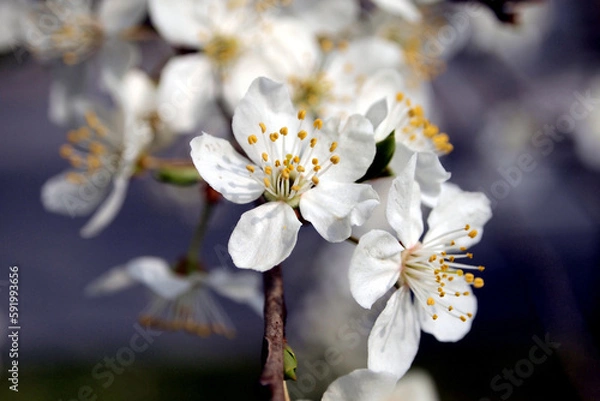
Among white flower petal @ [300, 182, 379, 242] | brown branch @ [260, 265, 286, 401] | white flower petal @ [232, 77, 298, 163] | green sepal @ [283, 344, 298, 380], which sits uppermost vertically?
white flower petal @ [232, 77, 298, 163]

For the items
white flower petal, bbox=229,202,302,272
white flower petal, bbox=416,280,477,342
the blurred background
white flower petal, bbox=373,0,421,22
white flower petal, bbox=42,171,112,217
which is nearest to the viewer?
white flower petal, bbox=229,202,302,272

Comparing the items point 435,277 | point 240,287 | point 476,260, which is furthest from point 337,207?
point 476,260

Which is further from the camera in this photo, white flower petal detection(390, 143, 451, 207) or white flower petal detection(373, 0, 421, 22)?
white flower petal detection(373, 0, 421, 22)

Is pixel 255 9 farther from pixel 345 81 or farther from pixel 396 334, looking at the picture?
pixel 396 334

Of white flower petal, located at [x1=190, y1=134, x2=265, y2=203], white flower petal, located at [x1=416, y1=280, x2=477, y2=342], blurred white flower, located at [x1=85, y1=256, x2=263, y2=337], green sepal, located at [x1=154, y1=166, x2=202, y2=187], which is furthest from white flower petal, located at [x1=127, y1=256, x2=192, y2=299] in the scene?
white flower petal, located at [x1=416, y1=280, x2=477, y2=342]

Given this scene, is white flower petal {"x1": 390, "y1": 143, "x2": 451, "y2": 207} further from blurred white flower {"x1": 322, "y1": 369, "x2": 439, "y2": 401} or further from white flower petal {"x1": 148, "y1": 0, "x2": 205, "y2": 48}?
white flower petal {"x1": 148, "y1": 0, "x2": 205, "y2": 48}

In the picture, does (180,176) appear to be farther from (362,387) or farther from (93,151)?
(362,387)
